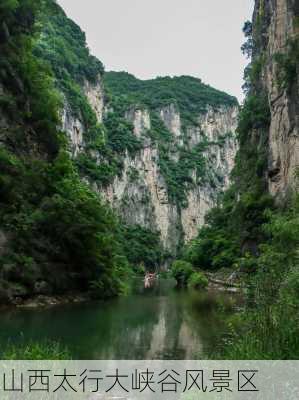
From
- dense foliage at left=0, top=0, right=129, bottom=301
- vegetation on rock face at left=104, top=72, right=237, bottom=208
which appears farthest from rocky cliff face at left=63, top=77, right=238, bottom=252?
dense foliage at left=0, top=0, right=129, bottom=301

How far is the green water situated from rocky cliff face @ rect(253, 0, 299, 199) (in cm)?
1363

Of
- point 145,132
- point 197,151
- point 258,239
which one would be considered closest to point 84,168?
point 258,239

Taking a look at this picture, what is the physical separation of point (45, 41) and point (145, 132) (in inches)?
1737

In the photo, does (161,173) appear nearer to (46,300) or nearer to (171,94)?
(171,94)

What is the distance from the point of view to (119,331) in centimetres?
1529

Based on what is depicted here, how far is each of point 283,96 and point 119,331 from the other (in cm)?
2432

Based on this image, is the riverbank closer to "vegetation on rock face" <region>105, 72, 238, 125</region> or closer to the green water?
the green water

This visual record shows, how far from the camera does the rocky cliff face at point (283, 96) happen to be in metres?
29.6

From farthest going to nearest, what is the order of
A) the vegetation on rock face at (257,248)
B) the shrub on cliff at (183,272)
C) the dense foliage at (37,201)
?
the shrub on cliff at (183,272), the dense foliage at (37,201), the vegetation on rock face at (257,248)

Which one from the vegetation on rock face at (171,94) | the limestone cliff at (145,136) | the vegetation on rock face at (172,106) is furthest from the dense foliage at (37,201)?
the vegetation on rock face at (171,94)

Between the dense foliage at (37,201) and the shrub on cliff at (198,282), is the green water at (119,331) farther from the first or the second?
the shrub on cliff at (198,282)

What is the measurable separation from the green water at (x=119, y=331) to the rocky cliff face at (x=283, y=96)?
1363 cm

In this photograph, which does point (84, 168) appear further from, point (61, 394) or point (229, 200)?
point (61, 394)

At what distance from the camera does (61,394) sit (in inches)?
258
